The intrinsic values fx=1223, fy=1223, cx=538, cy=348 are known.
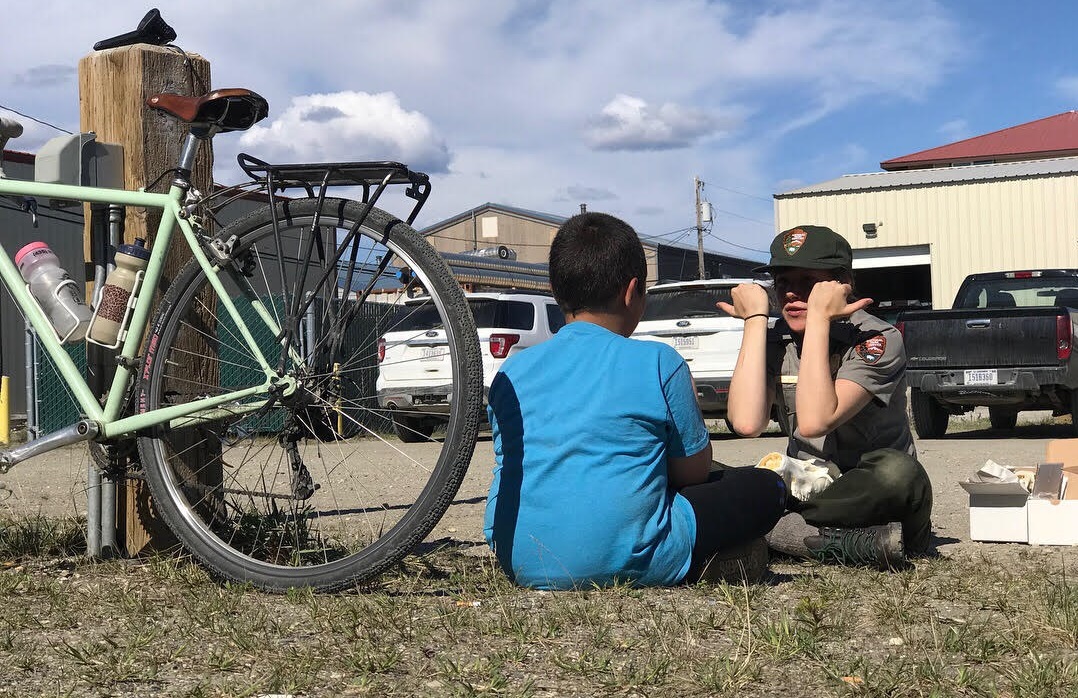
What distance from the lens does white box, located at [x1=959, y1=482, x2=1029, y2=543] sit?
526 cm

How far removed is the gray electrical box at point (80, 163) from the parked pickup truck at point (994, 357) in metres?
9.15

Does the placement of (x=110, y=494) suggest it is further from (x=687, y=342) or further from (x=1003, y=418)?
(x=1003, y=418)

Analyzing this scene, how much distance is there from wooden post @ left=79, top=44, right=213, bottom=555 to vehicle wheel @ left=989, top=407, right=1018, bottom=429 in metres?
11.7

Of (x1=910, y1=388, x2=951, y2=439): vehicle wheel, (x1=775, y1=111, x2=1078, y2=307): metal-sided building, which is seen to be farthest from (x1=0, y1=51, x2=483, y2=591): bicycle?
(x1=775, y1=111, x2=1078, y2=307): metal-sided building

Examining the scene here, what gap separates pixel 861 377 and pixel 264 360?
205 centimetres

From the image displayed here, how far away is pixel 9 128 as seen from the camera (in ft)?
15.8

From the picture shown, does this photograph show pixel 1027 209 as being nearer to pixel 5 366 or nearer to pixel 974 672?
pixel 5 366

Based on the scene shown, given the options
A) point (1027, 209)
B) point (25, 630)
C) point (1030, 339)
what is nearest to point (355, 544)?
point (25, 630)

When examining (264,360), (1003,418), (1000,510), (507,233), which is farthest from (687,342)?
(507,233)

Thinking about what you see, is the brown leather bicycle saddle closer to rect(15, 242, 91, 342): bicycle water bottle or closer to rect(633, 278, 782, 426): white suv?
rect(15, 242, 91, 342): bicycle water bottle

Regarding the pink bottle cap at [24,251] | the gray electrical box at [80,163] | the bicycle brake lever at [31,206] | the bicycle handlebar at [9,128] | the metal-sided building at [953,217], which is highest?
the metal-sided building at [953,217]

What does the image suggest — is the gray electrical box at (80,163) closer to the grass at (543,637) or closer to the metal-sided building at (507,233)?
the grass at (543,637)

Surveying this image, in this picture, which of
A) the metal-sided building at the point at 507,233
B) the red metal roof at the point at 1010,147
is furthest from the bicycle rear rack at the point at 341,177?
the metal-sided building at the point at 507,233

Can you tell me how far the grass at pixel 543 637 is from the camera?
2797mm
